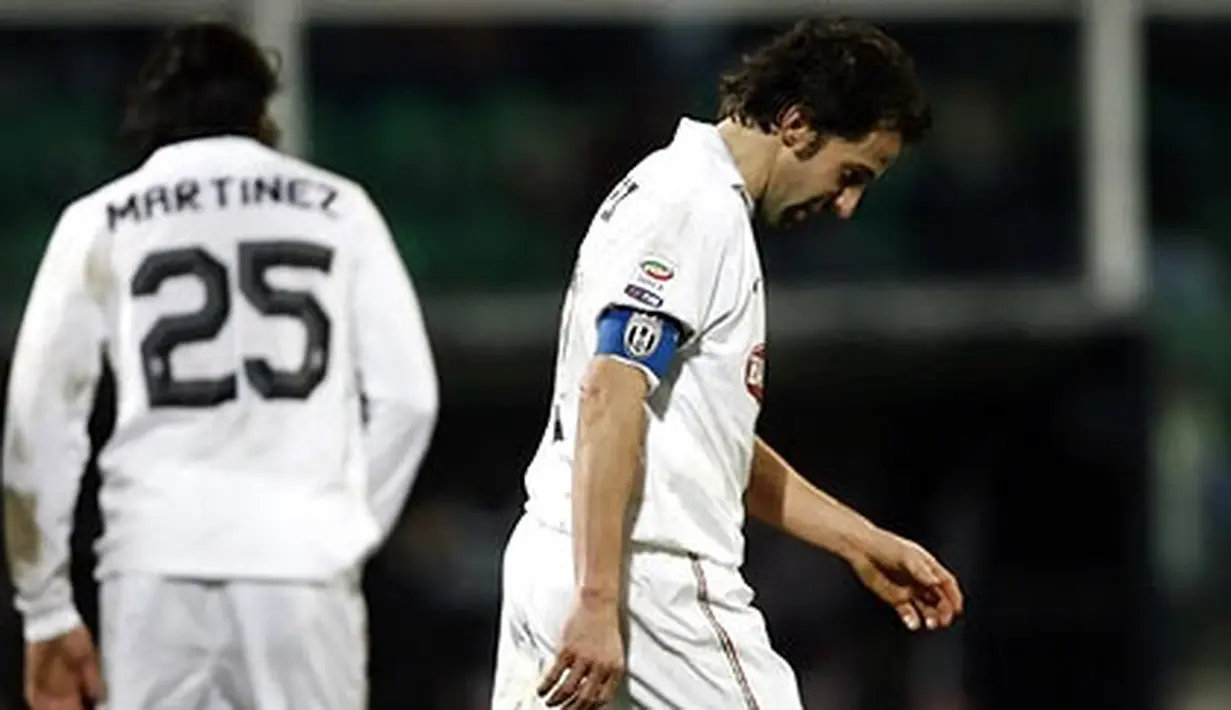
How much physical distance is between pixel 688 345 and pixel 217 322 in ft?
5.06

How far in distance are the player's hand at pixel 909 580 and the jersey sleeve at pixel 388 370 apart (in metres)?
1.30

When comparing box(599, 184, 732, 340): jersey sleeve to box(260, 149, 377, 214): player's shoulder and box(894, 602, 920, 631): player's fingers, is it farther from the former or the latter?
box(260, 149, 377, 214): player's shoulder

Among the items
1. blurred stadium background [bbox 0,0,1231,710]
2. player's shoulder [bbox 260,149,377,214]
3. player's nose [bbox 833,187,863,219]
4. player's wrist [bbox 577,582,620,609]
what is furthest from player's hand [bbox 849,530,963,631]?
blurred stadium background [bbox 0,0,1231,710]

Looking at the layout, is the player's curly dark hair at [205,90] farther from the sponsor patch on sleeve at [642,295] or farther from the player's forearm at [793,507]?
the sponsor patch on sleeve at [642,295]

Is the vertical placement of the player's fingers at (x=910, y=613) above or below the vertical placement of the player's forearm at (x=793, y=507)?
below

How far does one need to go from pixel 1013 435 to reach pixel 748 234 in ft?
20.0

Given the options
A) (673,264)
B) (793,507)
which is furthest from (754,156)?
(793,507)

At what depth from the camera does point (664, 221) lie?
499 centimetres

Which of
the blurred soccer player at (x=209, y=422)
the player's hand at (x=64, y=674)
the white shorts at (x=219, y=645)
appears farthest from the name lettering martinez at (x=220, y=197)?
the player's hand at (x=64, y=674)

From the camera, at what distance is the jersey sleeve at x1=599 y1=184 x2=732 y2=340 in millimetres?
4898

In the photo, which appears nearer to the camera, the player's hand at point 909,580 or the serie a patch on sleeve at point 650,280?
the serie a patch on sleeve at point 650,280

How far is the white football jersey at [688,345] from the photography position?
4.96 metres

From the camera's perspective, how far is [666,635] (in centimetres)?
501

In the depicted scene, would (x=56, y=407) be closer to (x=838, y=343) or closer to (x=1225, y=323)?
(x=838, y=343)
